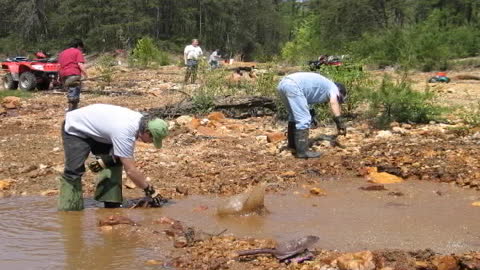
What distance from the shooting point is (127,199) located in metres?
5.68

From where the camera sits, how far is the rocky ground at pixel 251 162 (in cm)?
370

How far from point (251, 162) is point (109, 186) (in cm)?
215

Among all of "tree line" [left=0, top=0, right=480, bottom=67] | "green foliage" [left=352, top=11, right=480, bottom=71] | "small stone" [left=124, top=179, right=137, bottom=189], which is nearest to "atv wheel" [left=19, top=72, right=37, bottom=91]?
"green foliage" [left=352, top=11, right=480, bottom=71]

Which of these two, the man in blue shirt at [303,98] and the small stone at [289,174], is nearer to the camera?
the small stone at [289,174]

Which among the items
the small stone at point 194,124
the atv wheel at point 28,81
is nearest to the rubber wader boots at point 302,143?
the small stone at point 194,124

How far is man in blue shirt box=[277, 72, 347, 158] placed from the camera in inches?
277

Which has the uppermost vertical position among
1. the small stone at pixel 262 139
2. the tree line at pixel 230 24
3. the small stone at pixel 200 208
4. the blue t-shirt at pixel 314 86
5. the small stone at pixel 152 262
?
the tree line at pixel 230 24

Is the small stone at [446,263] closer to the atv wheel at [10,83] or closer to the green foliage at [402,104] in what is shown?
the green foliage at [402,104]

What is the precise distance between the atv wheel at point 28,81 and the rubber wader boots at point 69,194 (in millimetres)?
10965

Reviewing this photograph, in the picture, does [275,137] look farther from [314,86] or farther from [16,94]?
[16,94]

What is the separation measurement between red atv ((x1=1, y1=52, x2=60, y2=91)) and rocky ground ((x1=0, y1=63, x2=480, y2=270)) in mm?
5721

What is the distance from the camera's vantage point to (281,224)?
4.68 m

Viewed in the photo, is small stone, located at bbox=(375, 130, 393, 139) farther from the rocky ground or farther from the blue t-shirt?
the blue t-shirt

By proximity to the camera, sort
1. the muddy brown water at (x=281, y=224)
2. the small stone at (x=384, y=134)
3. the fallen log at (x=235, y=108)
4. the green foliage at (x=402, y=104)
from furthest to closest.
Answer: the fallen log at (x=235, y=108) → the green foliage at (x=402, y=104) → the small stone at (x=384, y=134) → the muddy brown water at (x=281, y=224)
